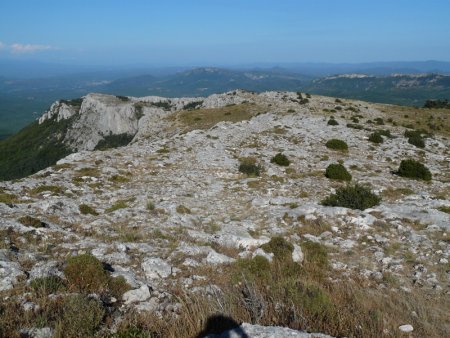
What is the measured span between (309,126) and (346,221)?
81.7 feet

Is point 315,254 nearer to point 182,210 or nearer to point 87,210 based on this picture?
point 182,210

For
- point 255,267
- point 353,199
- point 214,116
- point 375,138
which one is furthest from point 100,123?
point 255,267

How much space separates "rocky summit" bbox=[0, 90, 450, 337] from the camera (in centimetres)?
705

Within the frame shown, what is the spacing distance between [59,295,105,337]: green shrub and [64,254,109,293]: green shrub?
964 millimetres

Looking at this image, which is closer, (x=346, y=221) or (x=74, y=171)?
(x=346, y=221)

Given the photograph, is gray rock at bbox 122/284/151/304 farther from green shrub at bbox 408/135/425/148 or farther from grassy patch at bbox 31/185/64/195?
green shrub at bbox 408/135/425/148

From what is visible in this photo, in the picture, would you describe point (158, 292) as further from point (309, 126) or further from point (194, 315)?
point (309, 126)

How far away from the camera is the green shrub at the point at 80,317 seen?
6.31m

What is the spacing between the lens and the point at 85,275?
28.1ft

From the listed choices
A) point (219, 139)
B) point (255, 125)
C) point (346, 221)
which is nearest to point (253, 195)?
point (346, 221)

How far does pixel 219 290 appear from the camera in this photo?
8.56 meters

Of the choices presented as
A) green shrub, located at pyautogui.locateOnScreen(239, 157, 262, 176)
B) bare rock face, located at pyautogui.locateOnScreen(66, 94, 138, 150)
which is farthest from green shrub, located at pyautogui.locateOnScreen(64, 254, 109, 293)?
bare rock face, located at pyautogui.locateOnScreen(66, 94, 138, 150)

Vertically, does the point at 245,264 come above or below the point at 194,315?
below

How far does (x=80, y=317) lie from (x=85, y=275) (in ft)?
7.31
